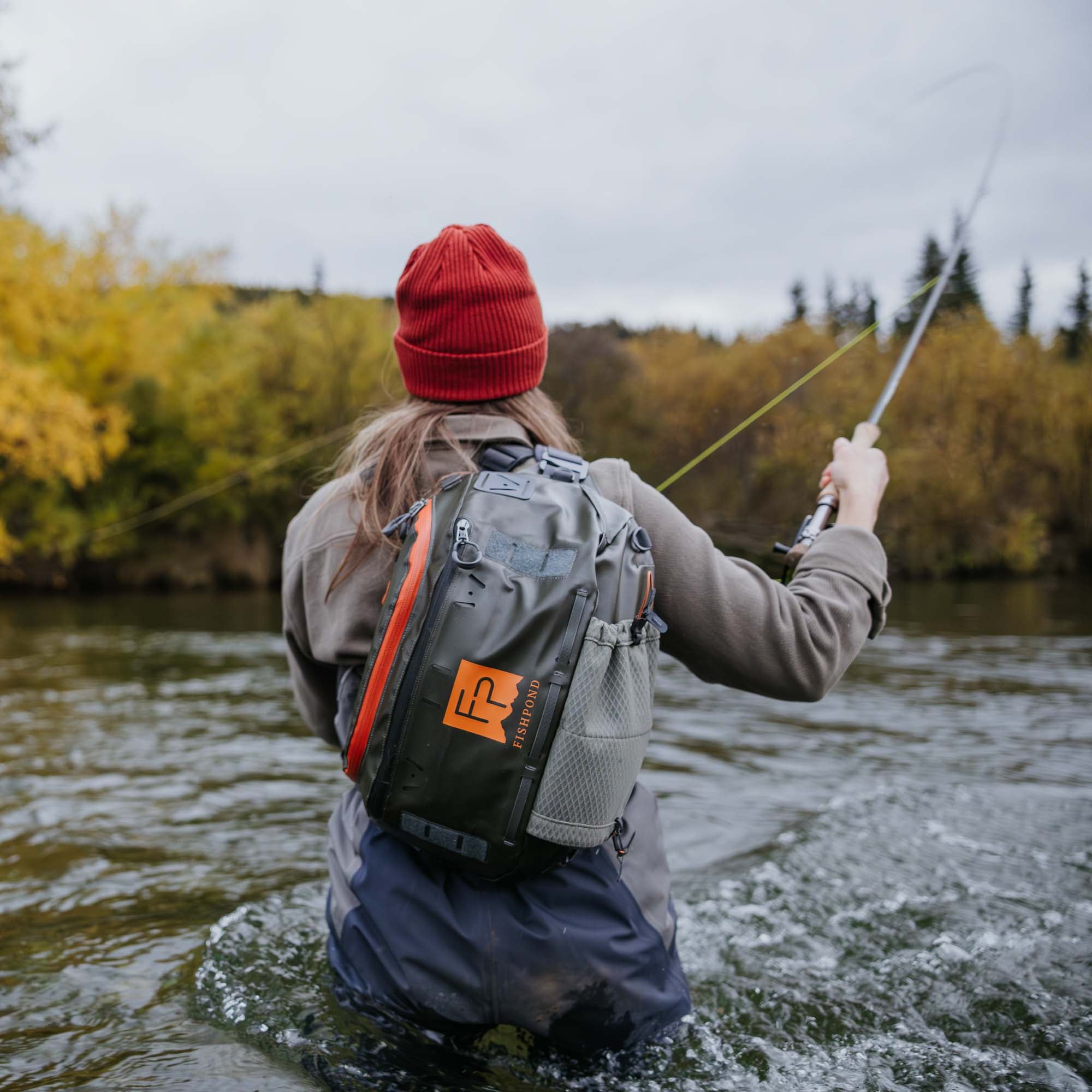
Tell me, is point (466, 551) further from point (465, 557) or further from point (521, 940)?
point (521, 940)

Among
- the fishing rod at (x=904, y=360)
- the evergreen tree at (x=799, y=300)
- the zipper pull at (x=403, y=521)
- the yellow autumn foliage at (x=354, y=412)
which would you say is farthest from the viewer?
the evergreen tree at (x=799, y=300)

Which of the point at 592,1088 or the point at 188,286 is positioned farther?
the point at 188,286

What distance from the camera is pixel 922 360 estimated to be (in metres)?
9.32

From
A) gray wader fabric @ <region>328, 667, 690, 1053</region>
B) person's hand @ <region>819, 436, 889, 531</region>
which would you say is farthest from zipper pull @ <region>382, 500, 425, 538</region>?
person's hand @ <region>819, 436, 889, 531</region>

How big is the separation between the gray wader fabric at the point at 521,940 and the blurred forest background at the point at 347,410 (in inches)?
46.0

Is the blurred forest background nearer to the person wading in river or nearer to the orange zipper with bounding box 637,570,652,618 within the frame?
the person wading in river

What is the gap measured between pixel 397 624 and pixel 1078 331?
2407 cm

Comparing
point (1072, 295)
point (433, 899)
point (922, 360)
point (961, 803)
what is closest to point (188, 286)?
point (1072, 295)

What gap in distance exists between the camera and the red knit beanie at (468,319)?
2.17m

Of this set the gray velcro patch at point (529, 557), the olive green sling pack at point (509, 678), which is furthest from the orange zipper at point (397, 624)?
the gray velcro patch at point (529, 557)

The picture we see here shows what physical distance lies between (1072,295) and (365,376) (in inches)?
812

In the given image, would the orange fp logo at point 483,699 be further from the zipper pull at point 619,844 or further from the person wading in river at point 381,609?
the zipper pull at point 619,844

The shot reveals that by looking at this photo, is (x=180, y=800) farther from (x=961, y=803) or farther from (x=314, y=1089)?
(x=961, y=803)

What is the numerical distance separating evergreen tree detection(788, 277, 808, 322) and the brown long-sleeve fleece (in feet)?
8.80
